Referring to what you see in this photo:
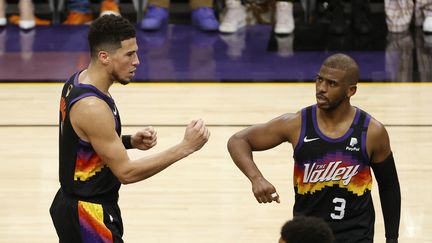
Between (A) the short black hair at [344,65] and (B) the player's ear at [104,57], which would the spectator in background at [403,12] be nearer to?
(A) the short black hair at [344,65]

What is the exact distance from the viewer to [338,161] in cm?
433

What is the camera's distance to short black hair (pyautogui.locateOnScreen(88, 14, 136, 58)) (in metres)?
4.35

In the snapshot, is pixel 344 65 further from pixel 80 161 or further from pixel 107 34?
pixel 80 161

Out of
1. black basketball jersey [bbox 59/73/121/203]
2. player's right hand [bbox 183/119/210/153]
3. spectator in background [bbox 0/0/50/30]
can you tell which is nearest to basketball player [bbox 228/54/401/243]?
player's right hand [bbox 183/119/210/153]

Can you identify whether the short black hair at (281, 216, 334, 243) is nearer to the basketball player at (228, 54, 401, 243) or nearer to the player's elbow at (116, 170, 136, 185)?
the basketball player at (228, 54, 401, 243)

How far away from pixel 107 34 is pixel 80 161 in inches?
22.5

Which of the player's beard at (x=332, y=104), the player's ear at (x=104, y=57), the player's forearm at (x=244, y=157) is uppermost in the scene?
the player's ear at (x=104, y=57)

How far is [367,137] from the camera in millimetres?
4359

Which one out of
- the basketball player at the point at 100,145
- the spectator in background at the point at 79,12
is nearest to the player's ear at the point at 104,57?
the basketball player at the point at 100,145

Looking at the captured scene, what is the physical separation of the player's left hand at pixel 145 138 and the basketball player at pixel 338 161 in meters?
0.46

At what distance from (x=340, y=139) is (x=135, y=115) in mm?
4050

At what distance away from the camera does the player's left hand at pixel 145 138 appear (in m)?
4.63

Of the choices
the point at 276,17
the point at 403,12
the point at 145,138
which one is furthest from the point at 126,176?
the point at 403,12

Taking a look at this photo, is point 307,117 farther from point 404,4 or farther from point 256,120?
point 404,4
